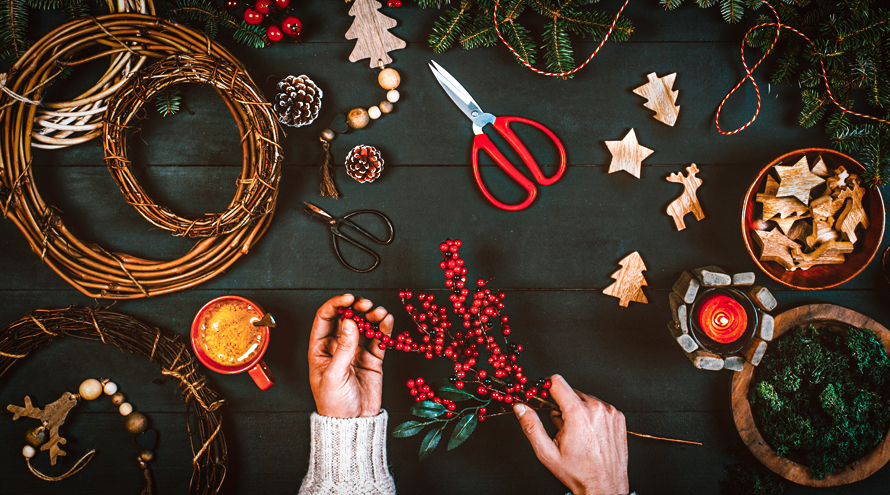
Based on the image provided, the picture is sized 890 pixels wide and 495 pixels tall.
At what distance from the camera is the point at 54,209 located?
3.96 feet

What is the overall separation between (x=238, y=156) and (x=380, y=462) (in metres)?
0.95

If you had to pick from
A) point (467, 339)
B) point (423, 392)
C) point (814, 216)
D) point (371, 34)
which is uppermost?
point (371, 34)

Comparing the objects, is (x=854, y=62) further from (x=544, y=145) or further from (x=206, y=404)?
(x=206, y=404)

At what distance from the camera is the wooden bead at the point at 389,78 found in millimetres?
1206

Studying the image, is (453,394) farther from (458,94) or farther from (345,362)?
(458,94)

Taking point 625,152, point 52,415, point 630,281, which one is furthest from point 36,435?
point 625,152

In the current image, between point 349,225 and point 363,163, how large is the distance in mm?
180

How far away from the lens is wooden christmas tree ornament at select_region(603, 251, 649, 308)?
1249 mm

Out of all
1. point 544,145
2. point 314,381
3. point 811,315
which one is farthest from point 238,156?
point 811,315

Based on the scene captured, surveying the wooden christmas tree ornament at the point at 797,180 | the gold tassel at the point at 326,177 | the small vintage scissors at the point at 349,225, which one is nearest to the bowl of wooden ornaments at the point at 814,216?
the wooden christmas tree ornament at the point at 797,180

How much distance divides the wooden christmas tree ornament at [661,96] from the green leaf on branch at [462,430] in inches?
39.5

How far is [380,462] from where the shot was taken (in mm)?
1215

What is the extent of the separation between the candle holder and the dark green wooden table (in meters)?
0.10

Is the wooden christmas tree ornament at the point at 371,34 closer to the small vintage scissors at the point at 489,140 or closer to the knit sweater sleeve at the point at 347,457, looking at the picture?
the small vintage scissors at the point at 489,140
